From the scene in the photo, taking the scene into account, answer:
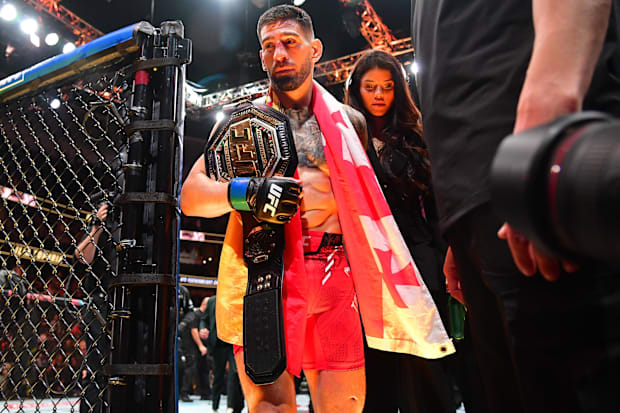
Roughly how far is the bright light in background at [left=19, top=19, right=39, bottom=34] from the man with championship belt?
Result: 7.88m

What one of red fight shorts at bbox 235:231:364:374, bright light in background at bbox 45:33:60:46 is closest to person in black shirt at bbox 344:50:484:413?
red fight shorts at bbox 235:231:364:374

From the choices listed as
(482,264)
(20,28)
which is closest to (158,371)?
(482,264)

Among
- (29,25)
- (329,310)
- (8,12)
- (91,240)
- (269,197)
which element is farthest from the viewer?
(29,25)

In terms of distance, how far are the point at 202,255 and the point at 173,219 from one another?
15.1 meters

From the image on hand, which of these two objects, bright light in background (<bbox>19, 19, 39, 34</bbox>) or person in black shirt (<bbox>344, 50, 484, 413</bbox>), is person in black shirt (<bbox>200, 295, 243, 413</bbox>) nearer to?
person in black shirt (<bbox>344, 50, 484, 413</bbox>)

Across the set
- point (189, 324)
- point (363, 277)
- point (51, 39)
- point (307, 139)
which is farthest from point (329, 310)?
point (51, 39)

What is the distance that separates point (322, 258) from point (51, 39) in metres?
8.79

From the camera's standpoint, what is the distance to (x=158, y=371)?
1.35 m

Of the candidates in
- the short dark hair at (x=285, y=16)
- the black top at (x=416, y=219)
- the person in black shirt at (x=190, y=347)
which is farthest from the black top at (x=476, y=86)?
the person in black shirt at (x=190, y=347)

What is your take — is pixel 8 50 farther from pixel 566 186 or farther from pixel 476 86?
pixel 566 186

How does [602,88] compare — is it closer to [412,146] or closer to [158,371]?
[158,371]

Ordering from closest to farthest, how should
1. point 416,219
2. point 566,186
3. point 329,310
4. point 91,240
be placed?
point 566,186 < point 91,240 < point 329,310 < point 416,219

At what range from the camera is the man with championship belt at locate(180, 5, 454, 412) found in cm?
155

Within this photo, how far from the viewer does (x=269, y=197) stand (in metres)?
1.48
